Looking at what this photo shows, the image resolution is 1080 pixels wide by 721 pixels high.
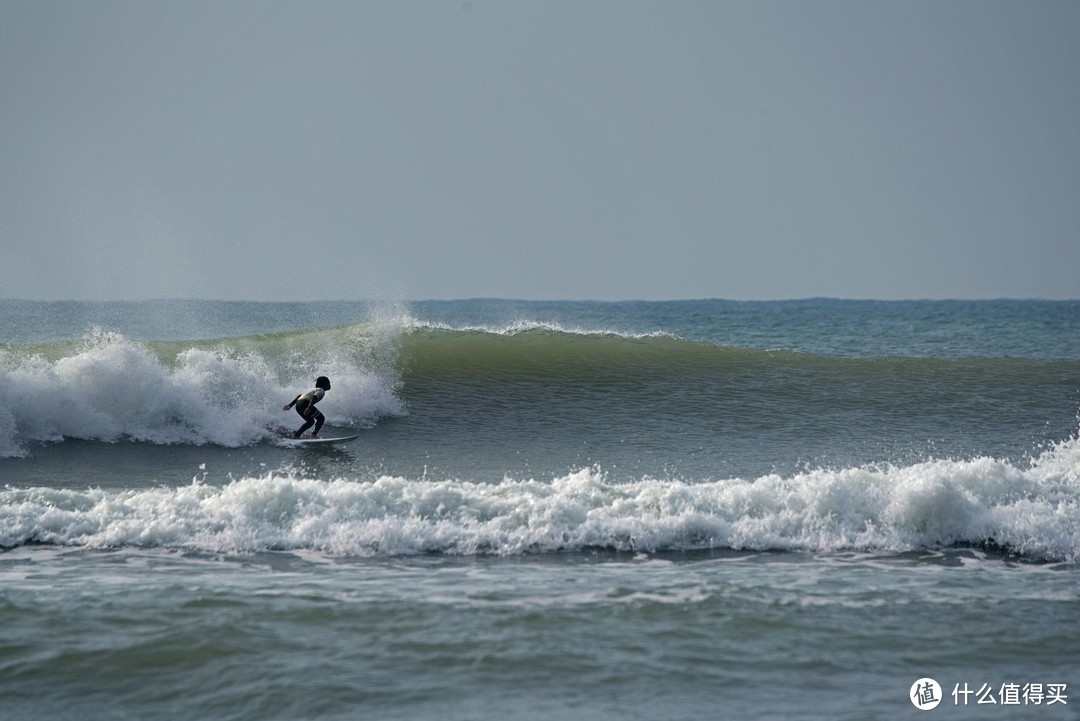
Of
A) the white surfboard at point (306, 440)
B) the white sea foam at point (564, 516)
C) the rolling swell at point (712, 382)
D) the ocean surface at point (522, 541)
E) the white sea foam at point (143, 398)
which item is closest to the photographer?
the ocean surface at point (522, 541)

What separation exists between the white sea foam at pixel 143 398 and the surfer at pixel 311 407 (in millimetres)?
570

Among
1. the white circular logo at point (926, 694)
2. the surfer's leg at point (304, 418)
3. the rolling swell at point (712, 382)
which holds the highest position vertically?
the rolling swell at point (712, 382)

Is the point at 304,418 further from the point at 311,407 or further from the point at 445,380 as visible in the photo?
the point at 445,380

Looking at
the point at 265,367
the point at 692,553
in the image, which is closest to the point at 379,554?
the point at 692,553

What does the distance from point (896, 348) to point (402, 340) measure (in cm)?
1882

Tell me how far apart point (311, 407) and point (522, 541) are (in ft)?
19.8

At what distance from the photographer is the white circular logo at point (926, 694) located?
568cm

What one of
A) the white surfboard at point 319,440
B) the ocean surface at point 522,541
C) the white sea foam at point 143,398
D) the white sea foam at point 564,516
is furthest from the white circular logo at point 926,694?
the white sea foam at point 143,398

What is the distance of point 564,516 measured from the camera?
9625 millimetres

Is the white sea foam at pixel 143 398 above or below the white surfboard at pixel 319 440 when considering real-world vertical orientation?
above

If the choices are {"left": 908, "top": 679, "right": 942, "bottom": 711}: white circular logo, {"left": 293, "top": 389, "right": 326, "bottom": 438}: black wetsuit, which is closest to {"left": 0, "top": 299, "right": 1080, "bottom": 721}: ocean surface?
{"left": 908, "top": 679, "right": 942, "bottom": 711}: white circular logo

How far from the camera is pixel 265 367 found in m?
16.2

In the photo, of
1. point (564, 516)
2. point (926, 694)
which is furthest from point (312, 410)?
point (926, 694)

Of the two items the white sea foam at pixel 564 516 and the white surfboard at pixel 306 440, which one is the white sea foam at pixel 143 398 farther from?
the white sea foam at pixel 564 516
